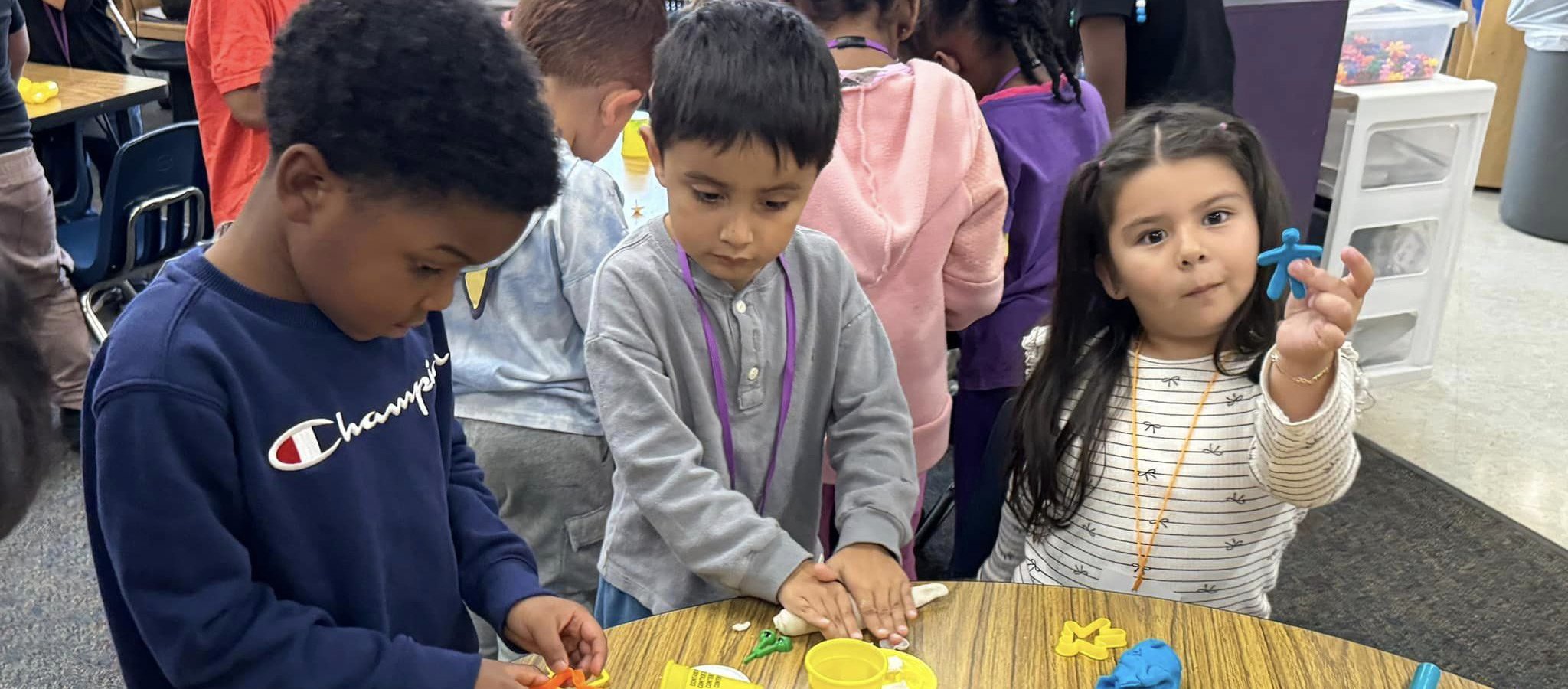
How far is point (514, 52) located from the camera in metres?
0.83

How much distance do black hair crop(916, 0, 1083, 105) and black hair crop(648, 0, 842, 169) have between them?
2.54ft

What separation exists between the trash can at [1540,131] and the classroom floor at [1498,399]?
245 mm

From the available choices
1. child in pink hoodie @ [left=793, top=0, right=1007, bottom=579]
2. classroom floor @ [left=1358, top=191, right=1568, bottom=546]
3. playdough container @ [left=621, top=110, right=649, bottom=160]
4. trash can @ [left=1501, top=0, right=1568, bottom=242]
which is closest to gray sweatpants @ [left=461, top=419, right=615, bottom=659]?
child in pink hoodie @ [left=793, top=0, right=1007, bottom=579]

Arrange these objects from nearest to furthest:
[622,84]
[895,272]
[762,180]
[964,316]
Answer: [762,180], [622,84], [895,272], [964,316]

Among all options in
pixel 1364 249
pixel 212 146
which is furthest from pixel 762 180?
pixel 1364 249

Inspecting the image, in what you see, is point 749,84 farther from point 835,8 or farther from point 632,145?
point 632,145

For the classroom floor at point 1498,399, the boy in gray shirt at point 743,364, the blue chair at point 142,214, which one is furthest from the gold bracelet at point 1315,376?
the blue chair at point 142,214

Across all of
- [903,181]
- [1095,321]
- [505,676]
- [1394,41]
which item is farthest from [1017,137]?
[1394,41]

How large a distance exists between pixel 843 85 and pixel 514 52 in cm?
90

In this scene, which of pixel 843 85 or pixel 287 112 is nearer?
pixel 287 112

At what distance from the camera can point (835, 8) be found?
1.70 meters

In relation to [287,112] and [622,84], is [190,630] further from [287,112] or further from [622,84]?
[622,84]

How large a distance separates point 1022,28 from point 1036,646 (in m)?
1.19

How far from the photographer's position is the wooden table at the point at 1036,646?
1046 mm
